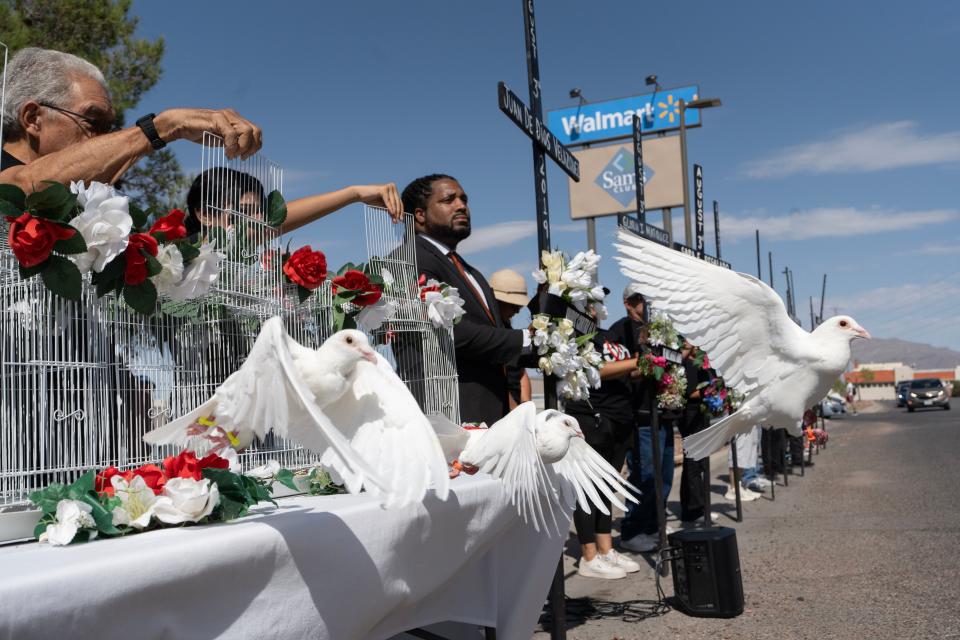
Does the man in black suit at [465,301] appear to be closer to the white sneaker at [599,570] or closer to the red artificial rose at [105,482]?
the red artificial rose at [105,482]

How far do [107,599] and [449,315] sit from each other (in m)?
1.61

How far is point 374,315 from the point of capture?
238 cm

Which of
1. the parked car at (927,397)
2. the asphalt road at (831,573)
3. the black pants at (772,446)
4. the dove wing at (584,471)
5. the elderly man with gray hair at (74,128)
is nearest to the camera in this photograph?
the elderly man with gray hair at (74,128)

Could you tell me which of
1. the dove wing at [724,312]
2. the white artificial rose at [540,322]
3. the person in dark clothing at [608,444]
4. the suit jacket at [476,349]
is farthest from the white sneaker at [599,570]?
the white artificial rose at [540,322]

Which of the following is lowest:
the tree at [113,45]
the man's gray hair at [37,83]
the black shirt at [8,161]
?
the black shirt at [8,161]

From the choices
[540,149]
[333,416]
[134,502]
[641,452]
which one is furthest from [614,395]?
[134,502]

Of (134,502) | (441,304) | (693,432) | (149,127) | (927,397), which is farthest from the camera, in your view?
(927,397)

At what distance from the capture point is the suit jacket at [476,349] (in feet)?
9.77

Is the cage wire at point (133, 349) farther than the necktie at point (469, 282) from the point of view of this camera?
No

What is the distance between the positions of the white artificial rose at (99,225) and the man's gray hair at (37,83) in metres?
0.74

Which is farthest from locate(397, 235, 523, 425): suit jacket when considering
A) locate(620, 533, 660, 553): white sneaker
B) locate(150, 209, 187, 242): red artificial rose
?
locate(620, 533, 660, 553): white sneaker

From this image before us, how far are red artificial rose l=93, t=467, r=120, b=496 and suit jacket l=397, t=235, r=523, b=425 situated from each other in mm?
1451

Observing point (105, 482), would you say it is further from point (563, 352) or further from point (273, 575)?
point (563, 352)

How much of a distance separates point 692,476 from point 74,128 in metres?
5.54
